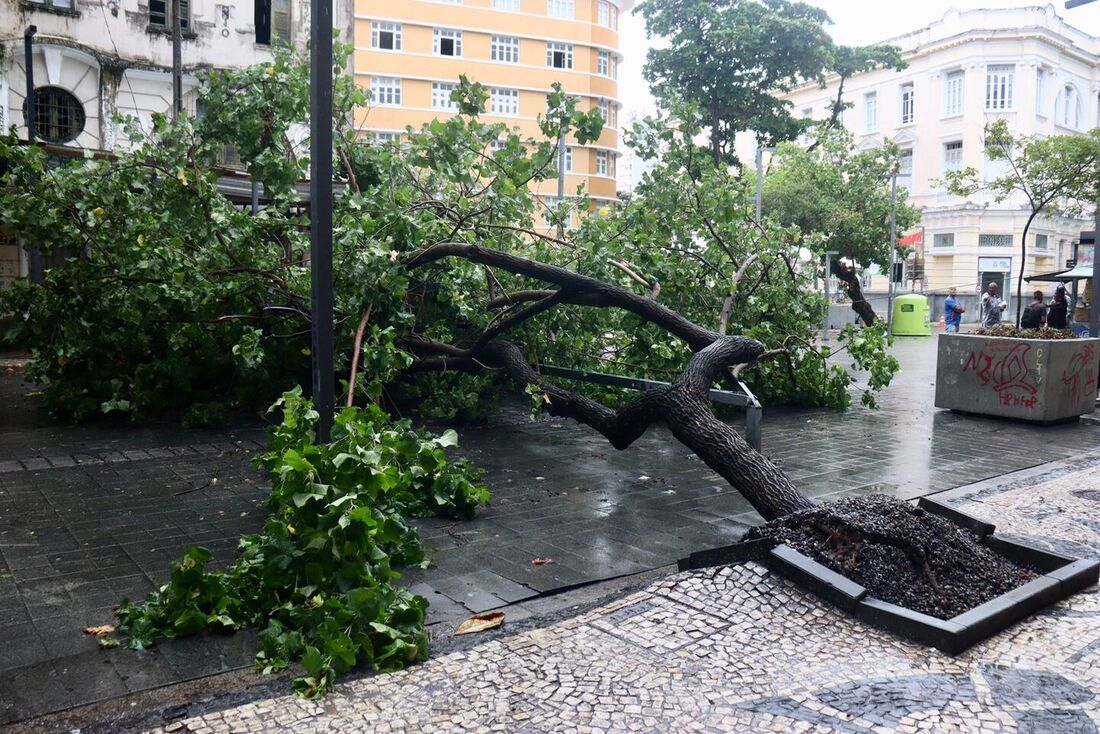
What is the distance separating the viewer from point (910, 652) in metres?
3.93

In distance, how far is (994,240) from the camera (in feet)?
154

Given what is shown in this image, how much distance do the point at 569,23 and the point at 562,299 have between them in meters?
51.2

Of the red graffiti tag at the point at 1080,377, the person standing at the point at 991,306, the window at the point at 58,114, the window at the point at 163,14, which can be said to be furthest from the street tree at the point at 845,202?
the window at the point at 58,114

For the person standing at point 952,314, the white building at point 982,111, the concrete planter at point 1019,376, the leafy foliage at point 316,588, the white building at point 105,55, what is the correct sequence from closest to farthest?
the leafy foliage at point 316,588
the concrete planter at point 1019,376
the white building at point 105,55
the person standing at point 952,314
the white building at point 982,111

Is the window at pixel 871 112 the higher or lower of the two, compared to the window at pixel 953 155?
higher

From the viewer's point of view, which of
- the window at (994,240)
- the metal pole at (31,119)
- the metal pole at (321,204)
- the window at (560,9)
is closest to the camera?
the metal pole at (321,204)

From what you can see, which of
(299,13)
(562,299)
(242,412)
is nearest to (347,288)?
(562,299)

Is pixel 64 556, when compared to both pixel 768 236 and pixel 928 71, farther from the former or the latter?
pixel 928 71

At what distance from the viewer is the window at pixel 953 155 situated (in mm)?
48438

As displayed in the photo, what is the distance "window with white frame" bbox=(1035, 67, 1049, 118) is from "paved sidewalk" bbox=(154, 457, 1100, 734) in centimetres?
4973

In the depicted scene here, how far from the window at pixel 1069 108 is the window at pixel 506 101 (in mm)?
28741

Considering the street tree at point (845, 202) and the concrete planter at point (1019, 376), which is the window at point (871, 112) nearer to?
the street tree at point (845, 202)

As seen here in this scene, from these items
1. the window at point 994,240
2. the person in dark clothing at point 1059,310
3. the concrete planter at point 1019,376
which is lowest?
the concrete planter at point 1019,376

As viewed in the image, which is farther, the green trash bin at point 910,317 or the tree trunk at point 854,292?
the green trash bin at point 910,317
